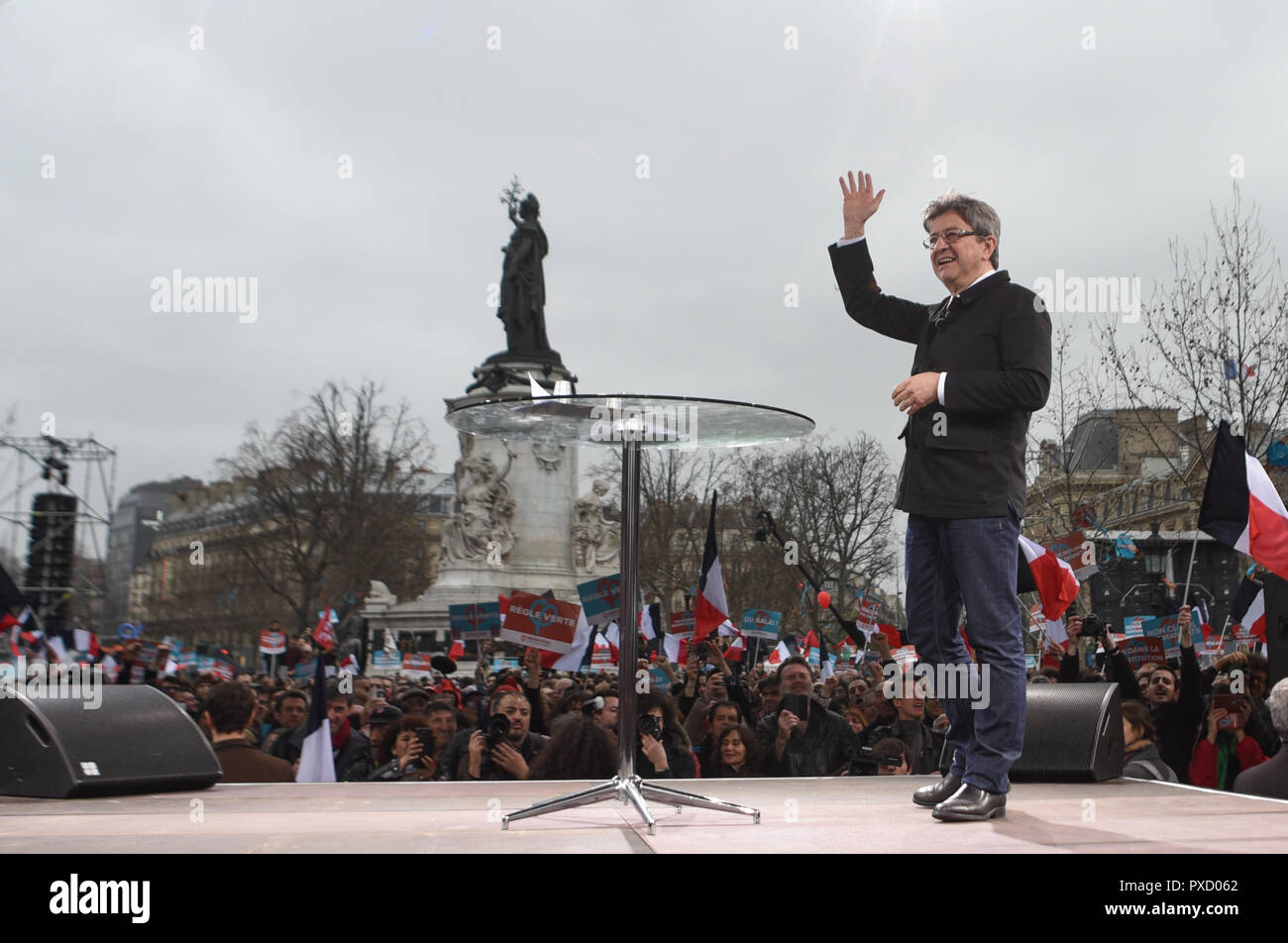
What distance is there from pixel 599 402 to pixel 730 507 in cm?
4293

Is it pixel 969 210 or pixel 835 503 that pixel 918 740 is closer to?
pixel 969 210

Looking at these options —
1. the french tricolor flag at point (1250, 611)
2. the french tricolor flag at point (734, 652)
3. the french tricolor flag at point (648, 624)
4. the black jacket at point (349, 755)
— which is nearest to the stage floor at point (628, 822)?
the black jacket at point (349, 755)

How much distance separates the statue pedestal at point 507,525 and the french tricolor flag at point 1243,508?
1051 inches

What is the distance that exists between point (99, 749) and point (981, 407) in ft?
10.4

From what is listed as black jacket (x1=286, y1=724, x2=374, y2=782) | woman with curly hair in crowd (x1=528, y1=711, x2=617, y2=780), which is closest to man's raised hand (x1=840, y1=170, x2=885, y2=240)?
woman with curly hair in crowd (x1=528, y1=711, x2=617, y2=780)

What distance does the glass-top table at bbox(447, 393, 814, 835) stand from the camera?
3488mm

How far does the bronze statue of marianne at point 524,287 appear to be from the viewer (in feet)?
119

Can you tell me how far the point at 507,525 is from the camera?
3428cm

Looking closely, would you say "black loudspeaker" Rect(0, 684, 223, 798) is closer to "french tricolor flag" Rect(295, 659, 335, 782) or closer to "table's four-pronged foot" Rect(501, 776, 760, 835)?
"table's four-pronged foot" Rect(501, 776, 760, 835)

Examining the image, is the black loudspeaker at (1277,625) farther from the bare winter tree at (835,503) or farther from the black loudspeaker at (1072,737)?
the bare winter tree at (835,503)

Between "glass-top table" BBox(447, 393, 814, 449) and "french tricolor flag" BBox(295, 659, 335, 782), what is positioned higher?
"glass-top table" BBox(447, 393, 814, 449)

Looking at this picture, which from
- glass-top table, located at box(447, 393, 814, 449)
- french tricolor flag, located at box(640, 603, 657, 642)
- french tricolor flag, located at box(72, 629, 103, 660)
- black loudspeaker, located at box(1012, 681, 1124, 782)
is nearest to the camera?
glass-top table, located at box(447, 393, 814, 449)
